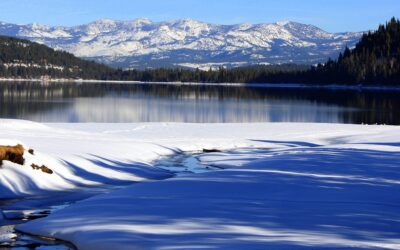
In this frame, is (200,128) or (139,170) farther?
(200,128)

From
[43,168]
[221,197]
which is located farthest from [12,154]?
[221,197]

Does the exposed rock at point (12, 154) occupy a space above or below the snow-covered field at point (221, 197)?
above

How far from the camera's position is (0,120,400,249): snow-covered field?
1288 cm

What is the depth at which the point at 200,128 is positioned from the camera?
157 feet

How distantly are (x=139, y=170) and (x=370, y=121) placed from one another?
52712 mm

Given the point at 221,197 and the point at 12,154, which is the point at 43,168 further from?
the point at 221,197

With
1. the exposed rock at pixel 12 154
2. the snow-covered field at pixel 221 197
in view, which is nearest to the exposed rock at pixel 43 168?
the snow-covered field at pixel 221 197

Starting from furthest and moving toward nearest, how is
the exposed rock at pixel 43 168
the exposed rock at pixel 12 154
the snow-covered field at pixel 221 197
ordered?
the exposed rock at pixel 43 168 → the exposed rock at pixel 12 154 → the snow-covered field at pixel 221 197

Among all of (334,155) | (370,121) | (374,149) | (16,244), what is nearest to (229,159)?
(334,155)

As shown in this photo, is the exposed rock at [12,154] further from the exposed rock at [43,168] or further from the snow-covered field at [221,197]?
the exposed rock at [43,168]

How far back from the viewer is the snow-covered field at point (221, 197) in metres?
12.9

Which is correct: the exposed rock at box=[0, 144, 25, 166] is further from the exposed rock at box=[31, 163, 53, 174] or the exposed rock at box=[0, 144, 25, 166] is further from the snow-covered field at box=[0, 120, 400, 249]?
the exposed rock at box=[31, 163, 53, 174]

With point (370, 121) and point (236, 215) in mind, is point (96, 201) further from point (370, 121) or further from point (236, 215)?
point (370, 121)

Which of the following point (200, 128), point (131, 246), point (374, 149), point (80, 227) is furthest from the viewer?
point (200, 128)
